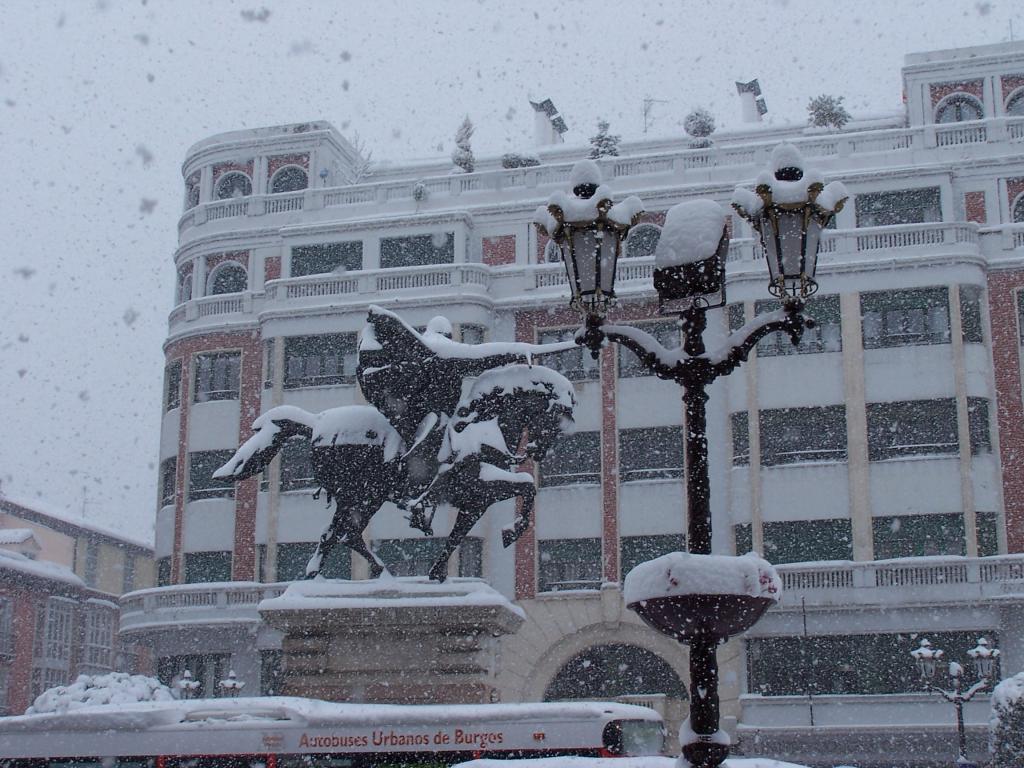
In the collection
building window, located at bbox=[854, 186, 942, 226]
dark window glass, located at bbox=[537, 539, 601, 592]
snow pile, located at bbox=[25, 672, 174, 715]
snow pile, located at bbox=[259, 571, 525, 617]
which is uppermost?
building window, located at bbox=[854, 186, 942, 226]

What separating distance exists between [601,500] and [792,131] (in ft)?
42.3

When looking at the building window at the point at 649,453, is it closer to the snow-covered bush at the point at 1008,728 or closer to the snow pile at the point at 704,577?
the snow-covered bush at the point at 1008,728

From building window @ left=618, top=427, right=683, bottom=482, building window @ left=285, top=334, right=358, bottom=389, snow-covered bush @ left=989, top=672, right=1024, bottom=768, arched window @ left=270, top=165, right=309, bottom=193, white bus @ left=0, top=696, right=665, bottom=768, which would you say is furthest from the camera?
arched window @ left=270, top=165, right=309, bottom=193

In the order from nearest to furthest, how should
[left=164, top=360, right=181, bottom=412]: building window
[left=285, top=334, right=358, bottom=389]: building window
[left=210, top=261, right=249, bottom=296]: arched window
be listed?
[left=285, top=334, right=358, bottom=389]: building window < [left=164, top=360, right=181, bottom=412]: building window < [left=210, top=261, right=249, bottom=296]: arched window

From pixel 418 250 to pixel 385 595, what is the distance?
75.4ft

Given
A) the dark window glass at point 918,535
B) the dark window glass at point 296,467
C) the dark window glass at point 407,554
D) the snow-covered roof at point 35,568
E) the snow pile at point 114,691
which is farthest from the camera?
the snow-covered roof at point 35,568

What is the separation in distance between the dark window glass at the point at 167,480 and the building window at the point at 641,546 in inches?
513

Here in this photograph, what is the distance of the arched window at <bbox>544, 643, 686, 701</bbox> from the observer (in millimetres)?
31156

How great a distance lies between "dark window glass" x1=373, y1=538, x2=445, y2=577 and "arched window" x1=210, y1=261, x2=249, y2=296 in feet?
31.8

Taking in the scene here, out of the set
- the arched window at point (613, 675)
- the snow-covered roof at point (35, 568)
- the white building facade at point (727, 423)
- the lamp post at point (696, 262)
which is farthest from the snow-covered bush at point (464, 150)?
the lamp post at point (696, 262)

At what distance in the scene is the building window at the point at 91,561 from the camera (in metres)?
60.2

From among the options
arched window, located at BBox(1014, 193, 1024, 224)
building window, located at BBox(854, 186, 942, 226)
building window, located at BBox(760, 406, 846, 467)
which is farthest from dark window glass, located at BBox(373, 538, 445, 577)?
arched window, located at BBox(1014, 193, 1024, 224)

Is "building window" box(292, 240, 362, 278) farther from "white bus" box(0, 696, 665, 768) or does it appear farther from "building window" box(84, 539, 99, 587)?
"building window" box(84, 539, 99, 587)

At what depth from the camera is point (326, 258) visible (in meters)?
36.5
